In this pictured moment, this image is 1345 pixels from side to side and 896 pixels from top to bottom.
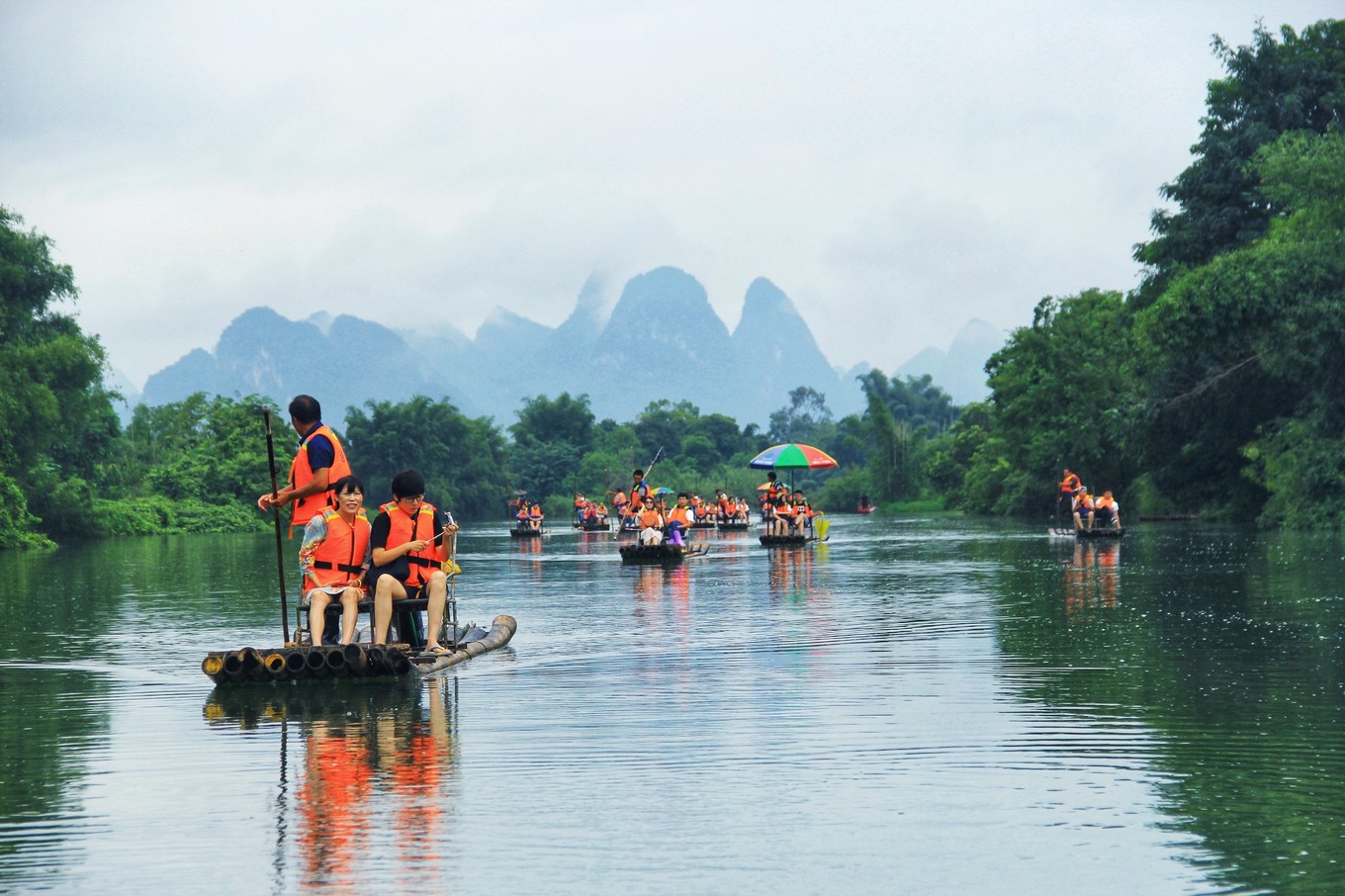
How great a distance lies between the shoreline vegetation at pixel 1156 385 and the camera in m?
44.3

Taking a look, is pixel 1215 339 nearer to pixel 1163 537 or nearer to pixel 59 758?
pixel 1163 537

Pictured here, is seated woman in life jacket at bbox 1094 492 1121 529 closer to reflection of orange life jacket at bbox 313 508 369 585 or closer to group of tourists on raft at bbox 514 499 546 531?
group of tourists on raft at bbox 514 499 546 531

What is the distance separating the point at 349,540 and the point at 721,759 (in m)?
4.82

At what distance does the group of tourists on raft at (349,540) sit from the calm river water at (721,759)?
65 centimetres

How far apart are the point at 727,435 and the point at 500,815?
460 ft

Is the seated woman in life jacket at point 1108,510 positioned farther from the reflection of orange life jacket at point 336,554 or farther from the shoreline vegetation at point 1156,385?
the reflection of orange life jacket at point 336,554

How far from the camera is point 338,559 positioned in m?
12.9

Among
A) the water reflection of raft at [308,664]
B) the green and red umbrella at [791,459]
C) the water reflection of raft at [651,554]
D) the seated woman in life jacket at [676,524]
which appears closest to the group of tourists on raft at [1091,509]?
the seated woman in life jacket at [676,524]

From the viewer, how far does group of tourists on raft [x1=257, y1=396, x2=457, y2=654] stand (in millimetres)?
12695

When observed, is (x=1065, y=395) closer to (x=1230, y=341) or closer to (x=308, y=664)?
(x=1230, y=341)

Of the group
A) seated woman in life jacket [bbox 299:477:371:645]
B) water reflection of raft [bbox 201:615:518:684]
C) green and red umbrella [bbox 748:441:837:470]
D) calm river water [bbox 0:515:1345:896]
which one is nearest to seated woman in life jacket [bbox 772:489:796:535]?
green and red umbrella [bbox 748:441:837:470]

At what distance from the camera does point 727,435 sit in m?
148

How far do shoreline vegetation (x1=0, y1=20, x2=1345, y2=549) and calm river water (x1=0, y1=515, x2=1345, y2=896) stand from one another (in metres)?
16.3

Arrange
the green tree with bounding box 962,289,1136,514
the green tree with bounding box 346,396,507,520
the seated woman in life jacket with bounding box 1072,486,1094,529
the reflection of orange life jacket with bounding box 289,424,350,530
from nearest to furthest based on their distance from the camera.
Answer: the reflection of orange life jacket with bounding box 289,424,350,530 < the seated woman in life jacket with bounding box 1072,486,1094,529 < the green tree with bounding box 962,289,1136,514 < the green tree with bounding box 346,396,507,520
